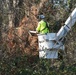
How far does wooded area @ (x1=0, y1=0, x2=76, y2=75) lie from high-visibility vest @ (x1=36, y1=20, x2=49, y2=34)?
362 millimetres

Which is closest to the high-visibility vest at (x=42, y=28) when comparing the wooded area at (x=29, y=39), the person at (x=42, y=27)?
the person at (x=42, y=27)

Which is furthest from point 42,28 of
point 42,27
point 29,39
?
point 29,39

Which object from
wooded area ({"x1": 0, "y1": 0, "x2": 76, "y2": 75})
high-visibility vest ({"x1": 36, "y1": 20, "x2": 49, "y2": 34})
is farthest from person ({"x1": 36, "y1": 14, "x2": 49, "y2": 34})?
wooded area ({"x1": 0, "y1": 0, "x2": 76, "y2": 75})

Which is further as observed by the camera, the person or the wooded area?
the person

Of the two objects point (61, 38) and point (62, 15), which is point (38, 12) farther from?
point (61, 38)

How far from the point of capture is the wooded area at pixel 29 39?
445 inches

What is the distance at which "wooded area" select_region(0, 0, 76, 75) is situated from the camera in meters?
11.3

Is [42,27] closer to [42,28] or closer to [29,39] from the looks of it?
[42,28]

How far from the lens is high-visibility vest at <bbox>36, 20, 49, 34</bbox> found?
13.2 metres

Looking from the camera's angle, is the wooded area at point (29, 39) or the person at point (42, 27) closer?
the wooded area at point (29, 39)

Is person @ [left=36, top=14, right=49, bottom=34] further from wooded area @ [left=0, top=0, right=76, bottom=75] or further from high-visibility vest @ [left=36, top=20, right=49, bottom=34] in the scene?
wooded area @ [left=0, top=0, right=76, bottom=75]

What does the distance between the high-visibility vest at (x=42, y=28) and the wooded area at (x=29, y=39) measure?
362 mm

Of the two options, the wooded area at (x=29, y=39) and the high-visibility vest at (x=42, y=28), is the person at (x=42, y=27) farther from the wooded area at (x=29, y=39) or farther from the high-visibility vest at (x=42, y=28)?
the wooded area at (x=29, y=39)

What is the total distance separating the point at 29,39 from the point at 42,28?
670 millimetres
